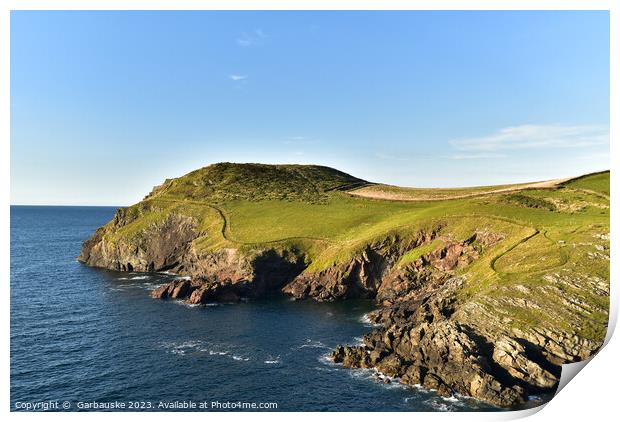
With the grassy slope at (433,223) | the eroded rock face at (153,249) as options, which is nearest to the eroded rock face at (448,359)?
the grassy slope at (433,223)

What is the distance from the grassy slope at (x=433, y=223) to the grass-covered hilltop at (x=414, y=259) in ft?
1.11

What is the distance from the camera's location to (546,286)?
67.9m

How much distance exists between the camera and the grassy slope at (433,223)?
68375 mm

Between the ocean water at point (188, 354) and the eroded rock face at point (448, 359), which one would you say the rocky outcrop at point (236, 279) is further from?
the eroded rock face at point (448, 359)

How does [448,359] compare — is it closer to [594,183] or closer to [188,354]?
[188,354]

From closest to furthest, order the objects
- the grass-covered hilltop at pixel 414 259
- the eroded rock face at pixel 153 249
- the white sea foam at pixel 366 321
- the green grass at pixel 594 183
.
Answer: the grass-covered hilltop at pixel 414 259 < the white sea foam at pixel 366 321 < the green grass at pixel 594 183 < the eroded rock face at pixel 153 249

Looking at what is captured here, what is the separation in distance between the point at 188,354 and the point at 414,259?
5593 cm

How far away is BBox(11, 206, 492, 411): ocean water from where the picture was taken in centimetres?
5534

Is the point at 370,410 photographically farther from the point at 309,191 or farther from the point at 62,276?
the point at 309,191

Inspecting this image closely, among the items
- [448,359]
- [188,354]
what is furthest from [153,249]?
[448,359]
